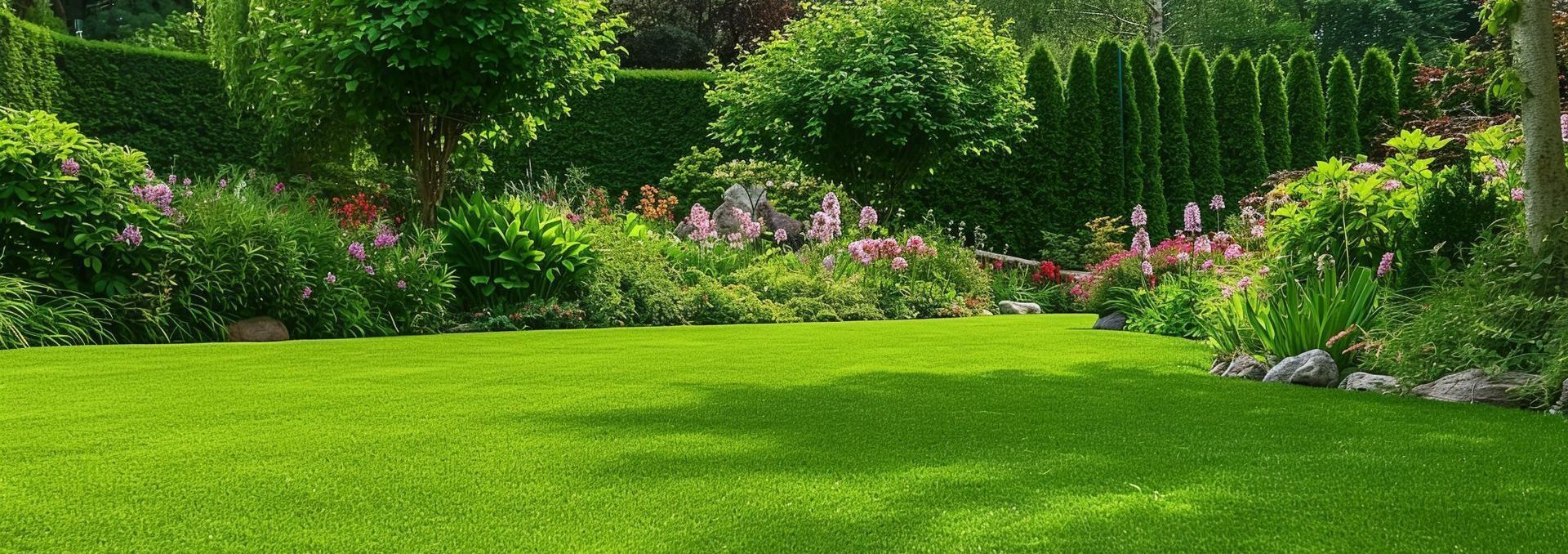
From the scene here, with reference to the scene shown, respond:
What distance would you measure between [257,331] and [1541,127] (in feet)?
23.2

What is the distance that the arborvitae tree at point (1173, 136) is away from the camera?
1662 cm

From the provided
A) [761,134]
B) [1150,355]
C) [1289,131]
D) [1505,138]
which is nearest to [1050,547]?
[1150,355]

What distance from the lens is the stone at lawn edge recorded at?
702cm

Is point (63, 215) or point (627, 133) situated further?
point (627, 133)

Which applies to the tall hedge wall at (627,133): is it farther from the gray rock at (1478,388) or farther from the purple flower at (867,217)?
the gray rock at (1478,388)

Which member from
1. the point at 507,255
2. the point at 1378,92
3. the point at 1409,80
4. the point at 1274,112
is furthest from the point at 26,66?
the point at 1409,80

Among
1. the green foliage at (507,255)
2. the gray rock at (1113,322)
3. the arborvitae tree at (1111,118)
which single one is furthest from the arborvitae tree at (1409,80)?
the green foliage at (507,255)

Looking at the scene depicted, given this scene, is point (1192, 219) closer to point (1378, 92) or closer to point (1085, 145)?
point (1085, 145)

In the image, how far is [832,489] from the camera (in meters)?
2.45

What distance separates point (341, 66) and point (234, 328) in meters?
2.29

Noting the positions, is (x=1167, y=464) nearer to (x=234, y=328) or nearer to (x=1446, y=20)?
(x=234, y=328)

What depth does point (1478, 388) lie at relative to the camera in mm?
3980

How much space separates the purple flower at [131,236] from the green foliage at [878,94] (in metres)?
7.08

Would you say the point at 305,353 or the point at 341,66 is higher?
the point at 341,66
